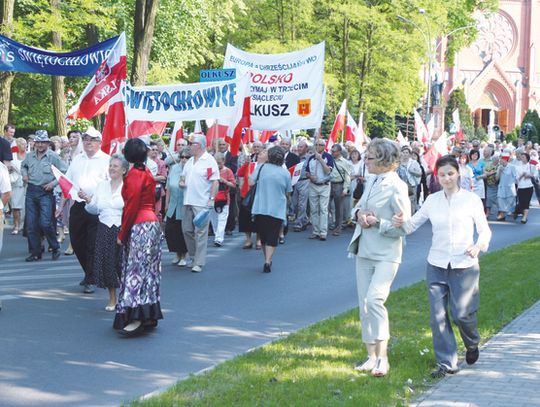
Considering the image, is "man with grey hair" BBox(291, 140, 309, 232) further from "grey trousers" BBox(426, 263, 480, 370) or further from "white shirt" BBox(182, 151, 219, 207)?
"grey trousers" BBox(426, 263, 480, 370)

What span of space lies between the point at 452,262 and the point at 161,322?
3.41 m

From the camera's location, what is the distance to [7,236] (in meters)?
17.4

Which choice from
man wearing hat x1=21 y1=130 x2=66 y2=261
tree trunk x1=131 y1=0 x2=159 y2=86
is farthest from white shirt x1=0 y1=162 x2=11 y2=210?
tree trunk x1=131 y1=0 x2=159 y2=86

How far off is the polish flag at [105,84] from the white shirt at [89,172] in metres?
3.15

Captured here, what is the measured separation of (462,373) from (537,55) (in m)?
92.1

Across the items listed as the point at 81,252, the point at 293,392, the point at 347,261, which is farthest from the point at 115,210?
the point at 347,261

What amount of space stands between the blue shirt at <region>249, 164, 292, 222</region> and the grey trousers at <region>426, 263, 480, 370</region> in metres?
6.23

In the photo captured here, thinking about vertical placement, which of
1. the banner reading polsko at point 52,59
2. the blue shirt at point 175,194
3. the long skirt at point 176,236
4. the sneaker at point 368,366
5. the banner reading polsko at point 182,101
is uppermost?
the banner reading polsko at point 52,59

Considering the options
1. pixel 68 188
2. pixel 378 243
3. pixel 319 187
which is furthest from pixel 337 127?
pixel 378 243

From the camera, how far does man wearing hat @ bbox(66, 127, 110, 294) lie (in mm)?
11086

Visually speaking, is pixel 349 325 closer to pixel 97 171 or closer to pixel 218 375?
pixel 218 375

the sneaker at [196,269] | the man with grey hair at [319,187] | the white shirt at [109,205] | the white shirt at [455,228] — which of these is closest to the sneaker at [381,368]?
the white shirt at [455,228]

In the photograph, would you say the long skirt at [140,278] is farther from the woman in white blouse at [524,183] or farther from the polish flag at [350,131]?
the polish flag at [350,131]

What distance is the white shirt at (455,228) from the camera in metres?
7.34
